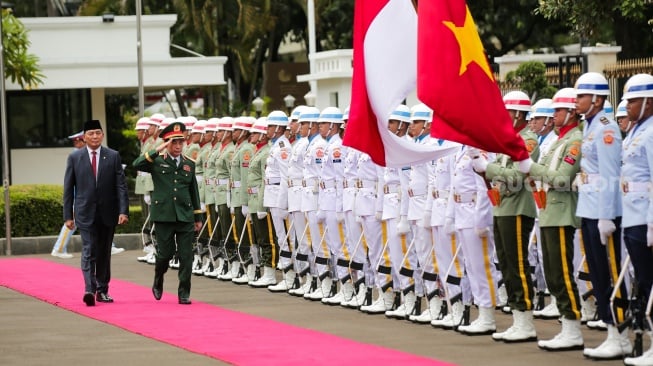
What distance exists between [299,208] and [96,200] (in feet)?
8.42

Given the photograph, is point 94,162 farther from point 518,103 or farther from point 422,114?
point 518,103

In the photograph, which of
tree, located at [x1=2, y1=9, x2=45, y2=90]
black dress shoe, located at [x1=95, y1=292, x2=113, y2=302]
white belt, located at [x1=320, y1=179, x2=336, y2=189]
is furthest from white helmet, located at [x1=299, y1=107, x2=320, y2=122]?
tree, located at [x1=2, y1=9, x2=45, y2=90]

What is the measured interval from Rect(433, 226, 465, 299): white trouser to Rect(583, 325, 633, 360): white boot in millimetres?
2620

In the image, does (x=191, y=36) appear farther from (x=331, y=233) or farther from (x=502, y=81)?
(x=331, y=233)

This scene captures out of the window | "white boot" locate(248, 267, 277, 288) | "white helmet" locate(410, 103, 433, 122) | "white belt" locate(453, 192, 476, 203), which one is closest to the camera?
"white belt" locate(453, 192, 476, 203)

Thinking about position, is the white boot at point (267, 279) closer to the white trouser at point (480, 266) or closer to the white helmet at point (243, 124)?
the white helmet at point (243, 124)

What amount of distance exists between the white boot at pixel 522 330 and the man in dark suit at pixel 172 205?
17.5 ft

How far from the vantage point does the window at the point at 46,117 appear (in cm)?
3644

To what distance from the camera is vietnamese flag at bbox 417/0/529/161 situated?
12562 millimetres

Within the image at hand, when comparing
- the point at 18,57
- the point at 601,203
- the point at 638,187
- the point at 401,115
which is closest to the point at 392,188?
the point at 401,115

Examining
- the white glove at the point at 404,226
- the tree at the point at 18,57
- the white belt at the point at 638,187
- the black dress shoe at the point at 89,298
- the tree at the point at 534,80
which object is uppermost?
the tree at the point at 18,57

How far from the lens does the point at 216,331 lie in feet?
47.4

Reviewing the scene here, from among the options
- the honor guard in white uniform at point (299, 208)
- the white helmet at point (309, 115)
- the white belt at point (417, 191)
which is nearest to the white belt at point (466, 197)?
the white belt at point (417, 191)

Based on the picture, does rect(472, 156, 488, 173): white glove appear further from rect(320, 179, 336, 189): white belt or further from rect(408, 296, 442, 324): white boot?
rect(320, 179, 336, 189): white belt
